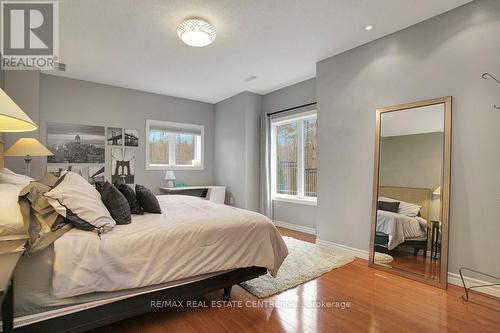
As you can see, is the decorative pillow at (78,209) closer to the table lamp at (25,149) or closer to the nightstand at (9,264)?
the nightstand at (9,264)

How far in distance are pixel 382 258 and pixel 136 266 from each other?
103 inches

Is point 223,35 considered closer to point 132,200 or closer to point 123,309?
point 132,200

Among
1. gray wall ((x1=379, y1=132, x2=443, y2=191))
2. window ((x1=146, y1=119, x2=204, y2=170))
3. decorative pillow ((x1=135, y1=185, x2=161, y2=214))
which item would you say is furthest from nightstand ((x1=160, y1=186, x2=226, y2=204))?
gray wall ((x1=379, y1=132, x2=443, y2=191))

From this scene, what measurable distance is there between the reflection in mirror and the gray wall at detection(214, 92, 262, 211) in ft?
8.57

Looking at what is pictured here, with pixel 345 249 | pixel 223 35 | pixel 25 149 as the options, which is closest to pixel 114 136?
pixel 25 149

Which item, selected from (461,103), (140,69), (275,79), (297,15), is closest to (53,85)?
(140,69)

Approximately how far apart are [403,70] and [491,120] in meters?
0.97

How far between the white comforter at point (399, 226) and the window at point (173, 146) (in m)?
3.93

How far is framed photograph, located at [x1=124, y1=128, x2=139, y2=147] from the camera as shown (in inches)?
189

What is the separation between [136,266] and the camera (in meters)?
1.63

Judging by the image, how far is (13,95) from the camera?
3.60 m

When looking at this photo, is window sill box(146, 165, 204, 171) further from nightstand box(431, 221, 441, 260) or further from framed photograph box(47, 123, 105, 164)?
nightstand box(431, 221, 441, 260)

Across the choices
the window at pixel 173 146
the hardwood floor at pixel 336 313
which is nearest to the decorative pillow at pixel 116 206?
the hardwood floor at pixel 336 313

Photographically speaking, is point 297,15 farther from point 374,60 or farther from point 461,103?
point 461,103
